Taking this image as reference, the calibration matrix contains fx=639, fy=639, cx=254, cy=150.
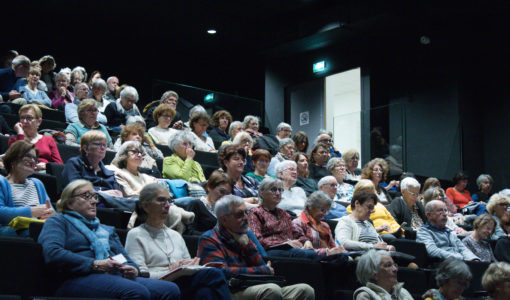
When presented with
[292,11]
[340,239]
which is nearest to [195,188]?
[340,239]

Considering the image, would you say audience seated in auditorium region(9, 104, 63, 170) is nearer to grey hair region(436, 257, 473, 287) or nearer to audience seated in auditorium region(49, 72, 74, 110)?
audience seated in auditorium region(49, 72, 74, 110)

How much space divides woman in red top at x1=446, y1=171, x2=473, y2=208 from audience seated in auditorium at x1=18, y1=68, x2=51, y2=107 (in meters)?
5.14

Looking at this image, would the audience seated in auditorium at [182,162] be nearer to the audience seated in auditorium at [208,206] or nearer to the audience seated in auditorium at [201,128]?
the audience seated in auditorium at [208,206]

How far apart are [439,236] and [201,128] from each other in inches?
113

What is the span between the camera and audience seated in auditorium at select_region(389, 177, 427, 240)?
5.84 m

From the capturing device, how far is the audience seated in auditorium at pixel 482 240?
5.34 metres

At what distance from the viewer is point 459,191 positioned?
8492 mm

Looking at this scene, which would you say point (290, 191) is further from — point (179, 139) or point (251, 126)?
point (251, 126)

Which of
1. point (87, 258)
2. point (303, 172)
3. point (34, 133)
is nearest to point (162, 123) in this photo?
point (303, 172)

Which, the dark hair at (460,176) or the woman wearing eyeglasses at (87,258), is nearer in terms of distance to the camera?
the woman wearing eyeglasses at (87,258)

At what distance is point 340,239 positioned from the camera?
454cm

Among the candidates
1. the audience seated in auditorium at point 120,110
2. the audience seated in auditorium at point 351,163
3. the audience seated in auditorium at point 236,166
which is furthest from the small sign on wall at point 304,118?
the audience seated in auditorium at point 236,166

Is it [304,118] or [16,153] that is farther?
[304,118]

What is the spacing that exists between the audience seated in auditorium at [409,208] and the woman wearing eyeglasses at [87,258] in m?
3.25
